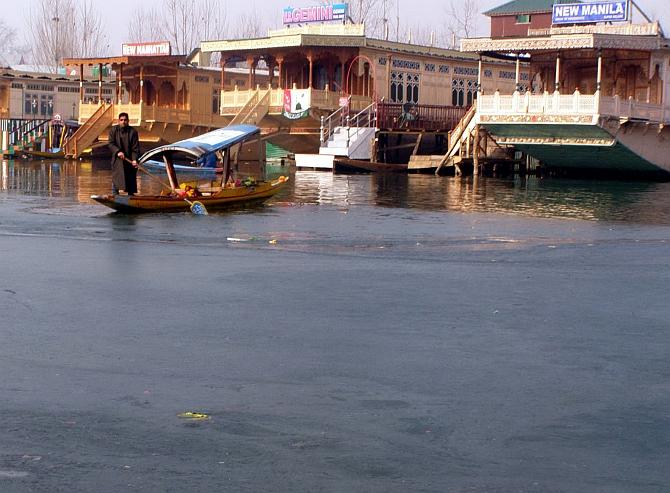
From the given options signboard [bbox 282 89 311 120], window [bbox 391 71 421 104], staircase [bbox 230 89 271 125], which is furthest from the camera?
window [bbox 391 71 421 104]

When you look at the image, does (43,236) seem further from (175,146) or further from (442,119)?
(442,119)

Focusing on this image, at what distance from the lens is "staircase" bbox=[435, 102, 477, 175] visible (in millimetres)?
38875

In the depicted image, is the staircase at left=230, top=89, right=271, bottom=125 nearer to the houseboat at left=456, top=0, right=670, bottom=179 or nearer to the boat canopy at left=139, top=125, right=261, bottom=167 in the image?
the houseboat at left=456, top=0, right=670, bottom=179

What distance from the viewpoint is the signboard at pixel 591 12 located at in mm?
37625

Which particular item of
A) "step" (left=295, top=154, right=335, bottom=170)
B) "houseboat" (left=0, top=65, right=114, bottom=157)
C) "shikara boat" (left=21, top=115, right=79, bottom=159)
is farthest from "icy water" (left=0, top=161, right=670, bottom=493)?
"houseboat" (left=0, top=65, right=114, bottom=157)

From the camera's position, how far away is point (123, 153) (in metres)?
19.7

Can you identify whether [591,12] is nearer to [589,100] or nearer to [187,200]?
[589,100]

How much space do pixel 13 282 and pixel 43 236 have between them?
15.9 feet

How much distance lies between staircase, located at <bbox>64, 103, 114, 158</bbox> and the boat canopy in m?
28.0

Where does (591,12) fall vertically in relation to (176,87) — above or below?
above

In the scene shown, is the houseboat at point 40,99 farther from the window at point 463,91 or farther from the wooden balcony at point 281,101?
the window at point 463,91

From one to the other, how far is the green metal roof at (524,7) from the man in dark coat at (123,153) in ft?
126

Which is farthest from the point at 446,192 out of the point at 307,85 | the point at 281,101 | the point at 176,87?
the point at 176,87

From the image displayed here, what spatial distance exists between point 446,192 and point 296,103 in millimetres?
17062
